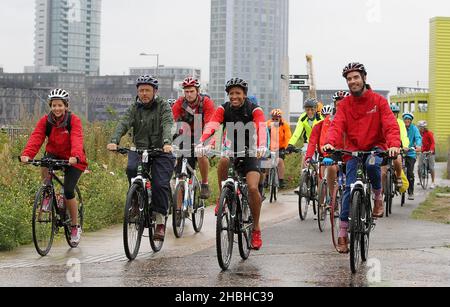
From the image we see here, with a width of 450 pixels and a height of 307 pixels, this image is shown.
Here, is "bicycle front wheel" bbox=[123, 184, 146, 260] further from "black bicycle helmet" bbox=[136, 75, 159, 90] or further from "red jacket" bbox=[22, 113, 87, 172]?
"black bicycle helmet" bbox=[136, 75, 159, 90]

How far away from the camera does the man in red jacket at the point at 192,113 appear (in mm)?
12180

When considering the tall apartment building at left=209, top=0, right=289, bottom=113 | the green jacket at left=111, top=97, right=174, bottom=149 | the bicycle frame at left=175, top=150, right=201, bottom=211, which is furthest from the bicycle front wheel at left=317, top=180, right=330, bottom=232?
the tall apartment building at left=209, top=0, right=289, bottom=113

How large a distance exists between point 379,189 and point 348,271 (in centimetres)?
217

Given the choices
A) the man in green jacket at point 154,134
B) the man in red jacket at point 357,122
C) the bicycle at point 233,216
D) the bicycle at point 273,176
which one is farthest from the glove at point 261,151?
the bicycle at point 273,176

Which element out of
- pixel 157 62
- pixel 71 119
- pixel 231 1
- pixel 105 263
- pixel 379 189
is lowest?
pixel 105 263

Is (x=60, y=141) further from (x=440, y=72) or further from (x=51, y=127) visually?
(x=440, y=72)

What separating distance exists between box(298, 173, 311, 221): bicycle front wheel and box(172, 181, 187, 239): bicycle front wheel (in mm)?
2823

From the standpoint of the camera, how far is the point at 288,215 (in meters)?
15.5

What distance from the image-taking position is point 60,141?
10.2m

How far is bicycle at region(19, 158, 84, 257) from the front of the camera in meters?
9.87

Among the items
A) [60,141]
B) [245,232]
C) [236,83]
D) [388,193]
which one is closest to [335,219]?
[245,232]

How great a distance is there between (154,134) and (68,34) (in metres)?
171
